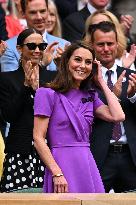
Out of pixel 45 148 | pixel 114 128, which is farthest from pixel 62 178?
pixel 114 128

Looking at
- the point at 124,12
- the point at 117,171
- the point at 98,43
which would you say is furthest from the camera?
the point at 124,12

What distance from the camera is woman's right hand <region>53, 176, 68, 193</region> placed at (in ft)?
20.9

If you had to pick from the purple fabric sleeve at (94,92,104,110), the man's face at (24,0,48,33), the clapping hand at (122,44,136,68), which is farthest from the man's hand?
the man's face at (24,0,48,33)

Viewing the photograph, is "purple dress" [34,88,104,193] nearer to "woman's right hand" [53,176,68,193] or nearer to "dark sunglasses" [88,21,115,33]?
"woman's right hand" [53,176,68,193]

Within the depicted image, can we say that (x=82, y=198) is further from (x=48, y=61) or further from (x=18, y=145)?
(x=48, y=61)

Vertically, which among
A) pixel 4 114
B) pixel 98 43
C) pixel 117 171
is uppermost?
pixel 98 43

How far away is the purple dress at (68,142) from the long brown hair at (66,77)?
0.25 feet

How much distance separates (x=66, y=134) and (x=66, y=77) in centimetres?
49

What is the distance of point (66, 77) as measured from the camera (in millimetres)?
6770

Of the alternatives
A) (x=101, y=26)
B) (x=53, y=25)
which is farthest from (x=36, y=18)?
(x=101, y=26)

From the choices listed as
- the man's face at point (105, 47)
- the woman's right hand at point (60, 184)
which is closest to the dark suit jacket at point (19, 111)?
the man's face at point (105, 47)

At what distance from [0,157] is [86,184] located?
1487 mm

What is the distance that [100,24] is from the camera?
8297 mm

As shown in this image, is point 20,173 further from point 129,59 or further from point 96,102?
point 129,59
